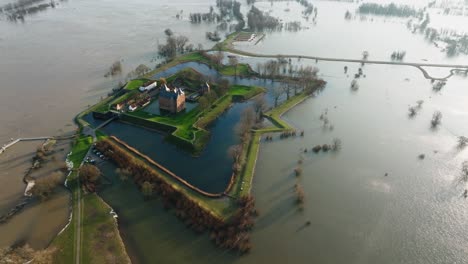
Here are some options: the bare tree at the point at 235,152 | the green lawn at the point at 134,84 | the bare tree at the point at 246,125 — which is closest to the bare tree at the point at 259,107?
the bare tree at the point at 246,125

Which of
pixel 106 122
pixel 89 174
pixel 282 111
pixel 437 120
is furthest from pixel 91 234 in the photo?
pixel 437 120

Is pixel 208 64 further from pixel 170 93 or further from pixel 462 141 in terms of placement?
A: pixel 462 141

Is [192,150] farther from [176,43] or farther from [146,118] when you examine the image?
[176,43]

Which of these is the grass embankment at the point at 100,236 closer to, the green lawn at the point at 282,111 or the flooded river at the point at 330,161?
the flooded river at the point at 330,161

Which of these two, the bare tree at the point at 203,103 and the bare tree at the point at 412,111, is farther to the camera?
the bare tree at the point at 412,111

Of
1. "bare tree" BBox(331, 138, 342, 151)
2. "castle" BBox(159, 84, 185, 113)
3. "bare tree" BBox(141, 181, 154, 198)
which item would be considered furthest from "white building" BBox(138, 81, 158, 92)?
"bare tree" BBox(331, 138, 342, 151)

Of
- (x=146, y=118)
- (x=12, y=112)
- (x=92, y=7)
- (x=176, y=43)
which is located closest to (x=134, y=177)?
(x=146, y=118)
